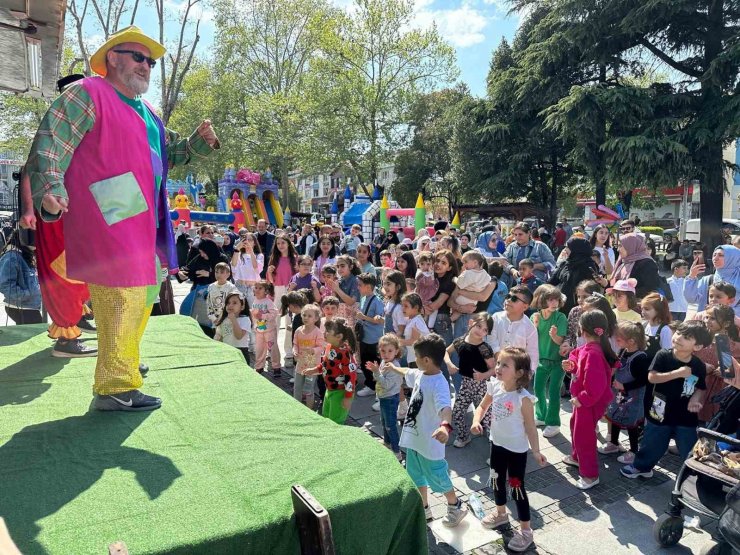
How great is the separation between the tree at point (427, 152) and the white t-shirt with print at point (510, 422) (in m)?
26.7

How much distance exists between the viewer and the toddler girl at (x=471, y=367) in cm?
427

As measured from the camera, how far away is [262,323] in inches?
244

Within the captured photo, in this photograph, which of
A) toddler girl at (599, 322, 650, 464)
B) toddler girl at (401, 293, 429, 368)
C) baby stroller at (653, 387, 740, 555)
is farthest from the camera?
toddler girl at (401, 293, 429, 368)

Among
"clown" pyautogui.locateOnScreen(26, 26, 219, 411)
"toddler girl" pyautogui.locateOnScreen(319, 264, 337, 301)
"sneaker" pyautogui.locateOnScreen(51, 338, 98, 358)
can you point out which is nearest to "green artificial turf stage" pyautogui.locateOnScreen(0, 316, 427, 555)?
"clown" pyautogui.locateOnScreen(26, 26, 219, 411)

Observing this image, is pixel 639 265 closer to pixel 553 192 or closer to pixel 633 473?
pixel 633 473

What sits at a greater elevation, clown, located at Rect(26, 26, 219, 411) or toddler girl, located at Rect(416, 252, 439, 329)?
clown, located at Rect(26, 26, 219, 411)

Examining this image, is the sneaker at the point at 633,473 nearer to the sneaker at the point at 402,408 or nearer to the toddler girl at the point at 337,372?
the sneaker at the point at 402,408

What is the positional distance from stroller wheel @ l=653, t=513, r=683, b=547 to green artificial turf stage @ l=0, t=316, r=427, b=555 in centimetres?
183

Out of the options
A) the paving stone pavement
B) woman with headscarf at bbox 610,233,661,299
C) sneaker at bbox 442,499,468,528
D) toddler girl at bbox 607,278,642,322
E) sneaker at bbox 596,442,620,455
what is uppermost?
woman with headscarf at bbox 610,233,661,299

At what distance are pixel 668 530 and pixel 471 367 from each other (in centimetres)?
170

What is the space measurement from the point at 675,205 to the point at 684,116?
29.0 meters

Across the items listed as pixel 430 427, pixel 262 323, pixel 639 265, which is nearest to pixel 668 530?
pixel 430 427

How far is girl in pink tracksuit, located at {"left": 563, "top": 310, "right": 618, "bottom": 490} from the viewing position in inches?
151

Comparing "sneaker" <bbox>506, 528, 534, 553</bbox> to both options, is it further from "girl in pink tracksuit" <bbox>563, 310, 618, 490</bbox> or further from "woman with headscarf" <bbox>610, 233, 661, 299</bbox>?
"woman with headscarf" <bbox>610, 233, 661, 299</bbox>
